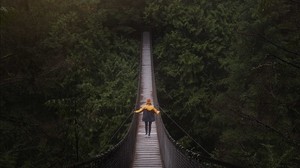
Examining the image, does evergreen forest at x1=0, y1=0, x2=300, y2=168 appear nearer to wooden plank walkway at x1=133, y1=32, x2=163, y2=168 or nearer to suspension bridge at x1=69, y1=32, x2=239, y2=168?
wooden plank walkway at x1=133, y1=32, x2=163, y2=168

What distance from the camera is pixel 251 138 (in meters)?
14.7

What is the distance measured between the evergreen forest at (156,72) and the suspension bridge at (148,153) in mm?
1546

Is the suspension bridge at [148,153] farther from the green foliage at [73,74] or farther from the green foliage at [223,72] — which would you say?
the green foliage at [223,72]

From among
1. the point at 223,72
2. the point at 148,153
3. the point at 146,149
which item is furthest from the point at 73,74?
the point at 148,153

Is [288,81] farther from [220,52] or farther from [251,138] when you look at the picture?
[220,52]

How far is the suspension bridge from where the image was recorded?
622 centimetres

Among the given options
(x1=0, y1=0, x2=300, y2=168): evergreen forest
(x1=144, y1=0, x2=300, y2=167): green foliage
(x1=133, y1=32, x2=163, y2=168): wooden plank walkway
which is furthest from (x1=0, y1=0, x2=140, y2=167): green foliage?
(x1=144, y1=0, x2=300, y2=167): green foliage

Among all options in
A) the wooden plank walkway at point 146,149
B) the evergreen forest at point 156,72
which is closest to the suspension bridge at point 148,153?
the wooden plank walkway at point 146,149

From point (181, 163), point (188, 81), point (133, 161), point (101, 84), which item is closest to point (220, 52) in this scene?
point (188, 81)

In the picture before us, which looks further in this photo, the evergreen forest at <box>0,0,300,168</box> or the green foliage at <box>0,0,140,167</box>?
the green foliage at <box>0,0,140,167</box>

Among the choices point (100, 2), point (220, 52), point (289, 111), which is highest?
point (100, 2)

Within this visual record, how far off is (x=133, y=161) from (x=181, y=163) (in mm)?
3153

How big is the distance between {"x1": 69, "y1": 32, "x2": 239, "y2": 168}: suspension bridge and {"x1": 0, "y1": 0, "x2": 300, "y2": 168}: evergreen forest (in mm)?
1546

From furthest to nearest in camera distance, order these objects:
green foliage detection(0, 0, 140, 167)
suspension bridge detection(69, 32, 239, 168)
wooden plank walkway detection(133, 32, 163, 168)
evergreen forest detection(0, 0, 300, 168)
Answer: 1. green foliage detection(0, 0, 140, 167)
2. evergreen forest detection(0, 0, 300, 168)
3. wooden plank walkway detection(133, 32, 163, 168)
4. suspension bridge detection(69, 32, 239, 168)
